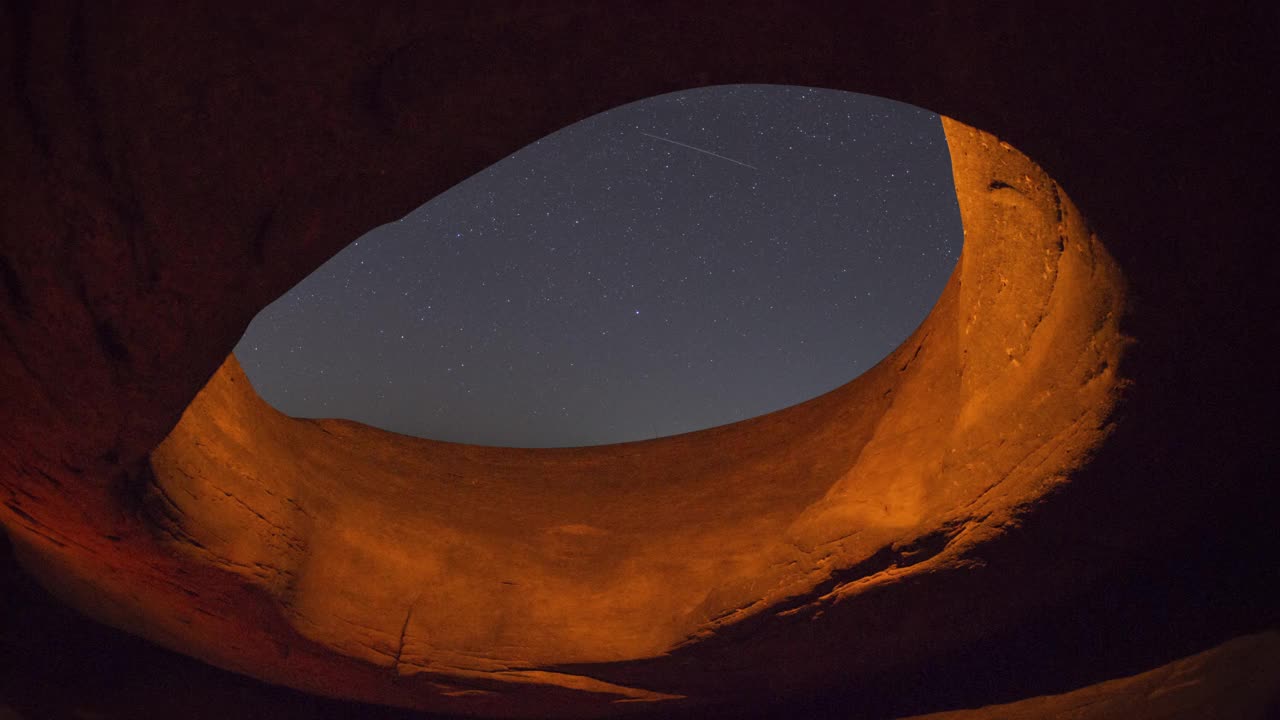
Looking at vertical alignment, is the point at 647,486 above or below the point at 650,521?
above

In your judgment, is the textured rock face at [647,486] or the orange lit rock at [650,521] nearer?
the textured rock face at [647,486]

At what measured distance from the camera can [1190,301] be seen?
245cm

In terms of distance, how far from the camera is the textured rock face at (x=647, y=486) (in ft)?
6.57

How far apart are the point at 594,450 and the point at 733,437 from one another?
4.29 ft

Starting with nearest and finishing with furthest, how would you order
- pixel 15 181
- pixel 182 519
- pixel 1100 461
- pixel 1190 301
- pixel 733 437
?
pixel 15 181 < pixel 1190 301 < pixel 1100 461 < pixel 182 519 < pixel 733 437

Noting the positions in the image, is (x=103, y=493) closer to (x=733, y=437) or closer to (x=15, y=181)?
(x=15, y=181)

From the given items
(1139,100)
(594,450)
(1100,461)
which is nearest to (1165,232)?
(1139,100)

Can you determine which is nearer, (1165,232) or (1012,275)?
(1165,232)

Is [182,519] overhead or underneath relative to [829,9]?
underneath

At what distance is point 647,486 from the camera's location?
5957 millimetres

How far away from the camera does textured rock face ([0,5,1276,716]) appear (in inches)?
78.8

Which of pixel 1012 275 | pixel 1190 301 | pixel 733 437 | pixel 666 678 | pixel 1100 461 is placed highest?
pixel 733 437

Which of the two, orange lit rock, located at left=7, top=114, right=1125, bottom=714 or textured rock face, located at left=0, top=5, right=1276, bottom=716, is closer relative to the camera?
textured rock face, located at left=0, top=5, right=1276, bottom=716

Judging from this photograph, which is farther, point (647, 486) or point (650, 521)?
point (647, 486)
